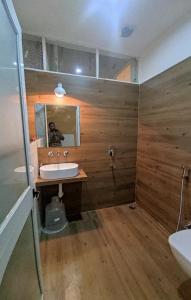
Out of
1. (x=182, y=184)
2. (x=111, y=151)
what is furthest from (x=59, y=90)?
(x=182, y=184)

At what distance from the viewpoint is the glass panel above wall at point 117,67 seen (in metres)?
2.43

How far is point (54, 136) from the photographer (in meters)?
2.27

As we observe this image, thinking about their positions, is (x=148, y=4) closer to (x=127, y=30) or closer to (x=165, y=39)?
(x=127, y=30)

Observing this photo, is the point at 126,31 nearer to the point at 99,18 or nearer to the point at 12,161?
the point at 99,18

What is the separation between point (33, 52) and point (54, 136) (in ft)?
3.74

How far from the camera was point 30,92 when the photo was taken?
208cm

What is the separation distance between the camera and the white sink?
1.08m

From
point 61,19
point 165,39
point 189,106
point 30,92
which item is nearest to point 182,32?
point 165,39

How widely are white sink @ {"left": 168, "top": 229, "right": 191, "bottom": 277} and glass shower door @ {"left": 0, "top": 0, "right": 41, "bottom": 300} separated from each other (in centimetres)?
105

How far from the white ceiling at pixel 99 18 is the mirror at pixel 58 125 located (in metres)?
0.90

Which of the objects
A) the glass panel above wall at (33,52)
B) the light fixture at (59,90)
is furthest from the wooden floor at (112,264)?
the glass panel above wall at (33,52)

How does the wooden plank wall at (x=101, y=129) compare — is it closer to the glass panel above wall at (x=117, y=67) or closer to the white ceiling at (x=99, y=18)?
the glass panel above wall at (x=117, y=67)

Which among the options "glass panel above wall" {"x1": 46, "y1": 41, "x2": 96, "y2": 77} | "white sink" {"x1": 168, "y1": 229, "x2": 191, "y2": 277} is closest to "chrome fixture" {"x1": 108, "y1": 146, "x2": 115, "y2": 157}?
"glass panel above wall" {"x1": 46, "y1": 41, "x2": 96, "y2": 77}

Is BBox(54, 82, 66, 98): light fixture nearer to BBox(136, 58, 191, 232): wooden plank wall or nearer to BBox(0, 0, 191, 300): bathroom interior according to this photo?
BBox(0, 0, 191, 300): bathroom interior
